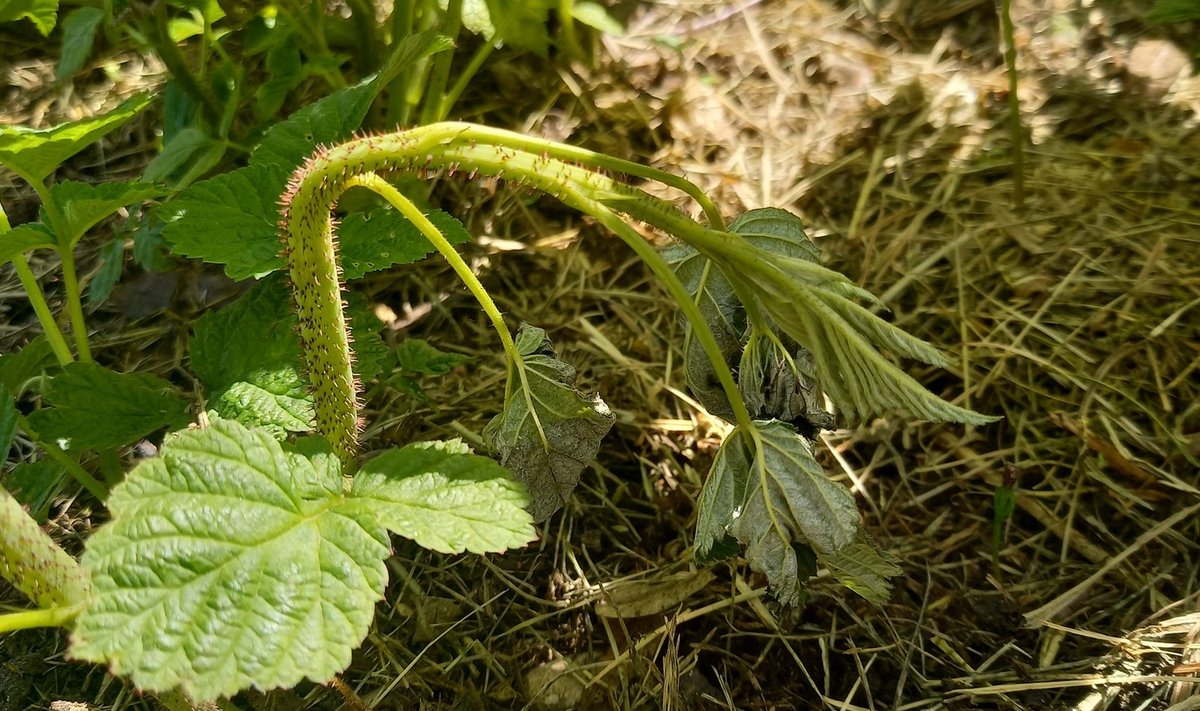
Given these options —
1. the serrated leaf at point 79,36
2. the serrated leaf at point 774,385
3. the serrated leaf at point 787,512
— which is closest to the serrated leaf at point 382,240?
the serrated leaf at point 774,385

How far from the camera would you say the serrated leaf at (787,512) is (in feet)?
3.82

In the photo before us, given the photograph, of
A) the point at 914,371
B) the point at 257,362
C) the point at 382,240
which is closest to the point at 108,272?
the point at 257,362

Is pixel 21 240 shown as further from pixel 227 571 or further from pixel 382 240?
pixel 227 571

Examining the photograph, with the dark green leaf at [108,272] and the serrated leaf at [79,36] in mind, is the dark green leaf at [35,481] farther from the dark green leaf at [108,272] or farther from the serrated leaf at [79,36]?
the serrated leaf at [79,36]

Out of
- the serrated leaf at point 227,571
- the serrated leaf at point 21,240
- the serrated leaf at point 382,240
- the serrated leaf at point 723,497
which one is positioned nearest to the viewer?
the serrated leaf at point 227,571

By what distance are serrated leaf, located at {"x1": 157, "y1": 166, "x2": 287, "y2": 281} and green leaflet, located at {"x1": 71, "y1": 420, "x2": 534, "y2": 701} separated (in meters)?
0.39

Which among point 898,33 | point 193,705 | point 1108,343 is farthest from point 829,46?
point 193,705

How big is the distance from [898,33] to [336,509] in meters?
2.30

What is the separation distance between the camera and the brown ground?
4.89ft

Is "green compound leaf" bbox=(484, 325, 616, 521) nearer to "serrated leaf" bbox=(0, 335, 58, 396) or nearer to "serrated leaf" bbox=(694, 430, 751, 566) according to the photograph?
"serrated leaf" bbox=(694, 430, 751, 566)

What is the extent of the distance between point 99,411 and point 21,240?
0.93 feet

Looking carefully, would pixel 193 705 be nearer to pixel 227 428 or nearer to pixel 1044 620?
pixel 227 428

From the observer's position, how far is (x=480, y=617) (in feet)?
5.17

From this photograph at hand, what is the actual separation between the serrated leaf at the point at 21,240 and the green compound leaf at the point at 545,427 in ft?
2.46
